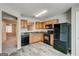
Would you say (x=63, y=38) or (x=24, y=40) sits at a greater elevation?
(x=63, y=38)

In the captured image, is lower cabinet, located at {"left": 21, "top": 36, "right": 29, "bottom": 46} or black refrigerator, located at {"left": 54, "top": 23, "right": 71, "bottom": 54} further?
lower cabinet, located at {"left": 21, "top": 36, "right": 29, "bottom": 46}

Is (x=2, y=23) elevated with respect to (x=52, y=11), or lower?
lower

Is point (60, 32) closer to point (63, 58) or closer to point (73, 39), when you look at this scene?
point (73, 39)

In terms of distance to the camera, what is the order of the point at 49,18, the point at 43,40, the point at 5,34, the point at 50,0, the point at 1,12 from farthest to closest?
the point at 43,40, the point at 49,18, the point at 5,34, the point at 1,12, the point at 50,0

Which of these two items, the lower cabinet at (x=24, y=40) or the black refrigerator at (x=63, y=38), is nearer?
the black refrigerator at (x=63, y=38)

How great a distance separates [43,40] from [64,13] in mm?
1366

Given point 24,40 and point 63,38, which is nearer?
point 63,38

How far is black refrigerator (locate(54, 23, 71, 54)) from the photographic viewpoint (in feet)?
6.57

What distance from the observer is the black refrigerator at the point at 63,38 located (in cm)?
200

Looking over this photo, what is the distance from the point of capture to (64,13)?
5.72ft

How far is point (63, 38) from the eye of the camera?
223 cm

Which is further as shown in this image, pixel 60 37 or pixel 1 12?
pixel 60 37

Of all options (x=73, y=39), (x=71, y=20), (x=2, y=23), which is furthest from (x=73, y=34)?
(x=2, y=23)

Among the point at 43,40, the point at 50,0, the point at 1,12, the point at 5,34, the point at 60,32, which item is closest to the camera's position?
the point at 50,0
